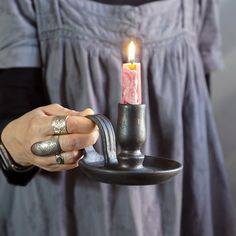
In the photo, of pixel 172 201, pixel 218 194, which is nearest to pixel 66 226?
pixel 172 201

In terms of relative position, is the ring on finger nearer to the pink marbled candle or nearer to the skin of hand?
the skin of hand

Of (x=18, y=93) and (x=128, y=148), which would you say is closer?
(x=128, y=148)

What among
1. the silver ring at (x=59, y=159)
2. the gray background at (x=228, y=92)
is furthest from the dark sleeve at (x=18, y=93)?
the gray background at (x=228, y=92)

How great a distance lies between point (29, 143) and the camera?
501 mm

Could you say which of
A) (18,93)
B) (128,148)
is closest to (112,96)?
(18,93)

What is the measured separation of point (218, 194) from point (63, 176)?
0.27 meters

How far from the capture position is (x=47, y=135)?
1.55 feet

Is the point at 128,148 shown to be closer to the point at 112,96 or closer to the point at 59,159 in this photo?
the point at 59,159

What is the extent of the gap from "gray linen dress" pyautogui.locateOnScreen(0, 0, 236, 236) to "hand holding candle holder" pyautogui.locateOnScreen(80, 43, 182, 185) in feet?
0.70

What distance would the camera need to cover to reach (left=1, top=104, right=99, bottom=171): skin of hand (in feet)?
1.47

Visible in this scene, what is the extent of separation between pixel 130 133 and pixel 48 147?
108mm

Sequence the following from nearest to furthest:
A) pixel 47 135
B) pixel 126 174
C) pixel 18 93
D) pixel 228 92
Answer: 1. pixel 126 174
2. pixel 47 135
3. pixel 18 93
4. pixel 228 92

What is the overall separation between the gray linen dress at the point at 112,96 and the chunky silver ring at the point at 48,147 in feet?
0.54

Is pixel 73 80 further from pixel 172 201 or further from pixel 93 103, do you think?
pixel 172 201
